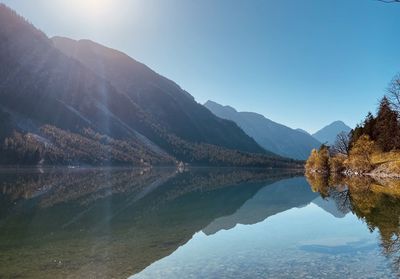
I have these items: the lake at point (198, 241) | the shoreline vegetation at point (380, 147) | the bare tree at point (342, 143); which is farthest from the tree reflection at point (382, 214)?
the bare tree at point (342, 143)

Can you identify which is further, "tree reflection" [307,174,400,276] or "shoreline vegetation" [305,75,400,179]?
"shoreline vegetation" [305,75,400,179]

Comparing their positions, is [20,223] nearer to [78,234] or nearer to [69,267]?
[78,234]

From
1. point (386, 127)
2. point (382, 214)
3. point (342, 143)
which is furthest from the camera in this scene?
point (342, 143)

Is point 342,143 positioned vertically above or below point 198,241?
above

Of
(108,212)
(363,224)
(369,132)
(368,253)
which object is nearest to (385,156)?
(369,132)

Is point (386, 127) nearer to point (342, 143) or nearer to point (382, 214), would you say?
point (342, 143)

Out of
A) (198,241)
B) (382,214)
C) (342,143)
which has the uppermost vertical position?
(342,143)

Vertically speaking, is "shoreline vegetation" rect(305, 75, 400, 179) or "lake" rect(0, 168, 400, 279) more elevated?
"shoreline vegetation" rect(305, 75, 400, 179)

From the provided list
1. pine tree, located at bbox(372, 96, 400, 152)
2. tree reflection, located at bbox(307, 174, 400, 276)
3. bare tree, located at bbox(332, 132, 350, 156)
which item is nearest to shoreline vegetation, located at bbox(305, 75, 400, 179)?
pine tree, located at bbox(372, 96, 400, 152)

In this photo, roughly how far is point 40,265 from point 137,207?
31049 millimetres

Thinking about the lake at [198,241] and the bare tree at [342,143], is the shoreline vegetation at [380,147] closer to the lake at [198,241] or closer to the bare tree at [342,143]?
the bare tree at [342,143]

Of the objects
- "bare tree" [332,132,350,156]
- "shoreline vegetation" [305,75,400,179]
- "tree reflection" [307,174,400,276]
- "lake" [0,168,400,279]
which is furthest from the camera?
"bare tree" [332,132,350,156]

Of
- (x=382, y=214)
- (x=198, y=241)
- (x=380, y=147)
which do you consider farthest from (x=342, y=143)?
(x=198, y=241)

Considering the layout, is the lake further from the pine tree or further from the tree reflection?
the pine tree
